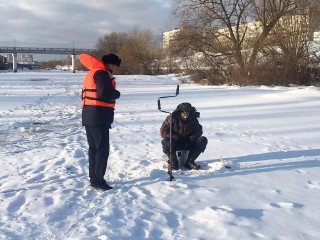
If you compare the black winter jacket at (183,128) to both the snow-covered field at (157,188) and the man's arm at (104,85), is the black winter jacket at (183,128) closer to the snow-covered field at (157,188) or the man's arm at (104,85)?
the snow-covered field at (157,188)

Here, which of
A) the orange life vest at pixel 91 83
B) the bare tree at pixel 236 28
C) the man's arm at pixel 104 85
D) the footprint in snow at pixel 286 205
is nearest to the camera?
the footprint in snow at pixel 286 205

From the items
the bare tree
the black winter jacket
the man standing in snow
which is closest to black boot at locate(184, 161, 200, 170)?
the black winter jacket

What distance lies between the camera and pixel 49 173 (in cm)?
604

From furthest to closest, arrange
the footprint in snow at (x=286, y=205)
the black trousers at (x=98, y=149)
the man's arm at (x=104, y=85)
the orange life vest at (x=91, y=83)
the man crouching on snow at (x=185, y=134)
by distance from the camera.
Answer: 1. the man crouching on snow at (x=185, y=134)
2. the black trousers at (x=98, y=149)
3. the orange life vest at (x=91, y=83)
4. the man's arm at (x=104, y=85)
5. the footprint in snow at (x=286, y=205)

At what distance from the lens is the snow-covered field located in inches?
158

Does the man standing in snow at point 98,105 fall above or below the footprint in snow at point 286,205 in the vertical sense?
above

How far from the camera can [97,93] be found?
16.7 feet

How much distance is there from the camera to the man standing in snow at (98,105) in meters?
5.07

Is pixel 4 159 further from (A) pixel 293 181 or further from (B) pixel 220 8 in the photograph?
(B) pixel 220 8

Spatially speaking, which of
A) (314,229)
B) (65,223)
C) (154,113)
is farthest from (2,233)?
(154,113)

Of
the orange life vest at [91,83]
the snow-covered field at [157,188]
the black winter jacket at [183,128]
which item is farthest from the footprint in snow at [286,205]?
the orange life vest at [91,83]

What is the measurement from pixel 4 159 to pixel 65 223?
3.28 metres

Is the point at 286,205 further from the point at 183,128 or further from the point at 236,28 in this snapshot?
the point at 236,28

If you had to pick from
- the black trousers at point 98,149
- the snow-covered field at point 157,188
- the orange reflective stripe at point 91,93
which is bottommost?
the snow-covered field at point 157,188
